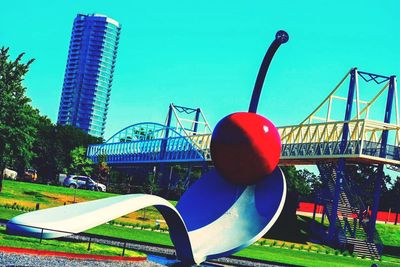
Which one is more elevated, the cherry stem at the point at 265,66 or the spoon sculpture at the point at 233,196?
the cherry stem at the point at 265,66

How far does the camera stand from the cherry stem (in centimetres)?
2462

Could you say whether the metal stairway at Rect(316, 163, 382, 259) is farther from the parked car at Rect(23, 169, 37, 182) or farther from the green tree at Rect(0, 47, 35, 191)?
the parked car at Rect(23, 169, 37, 182)

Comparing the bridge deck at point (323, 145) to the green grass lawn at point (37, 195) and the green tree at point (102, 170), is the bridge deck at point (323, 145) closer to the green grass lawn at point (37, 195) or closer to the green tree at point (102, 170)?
the green tree at point (102, 170)

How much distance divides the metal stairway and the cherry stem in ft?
85.3

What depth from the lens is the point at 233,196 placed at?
2319 centimetres

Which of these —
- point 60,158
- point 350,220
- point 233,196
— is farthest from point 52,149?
point 233,196

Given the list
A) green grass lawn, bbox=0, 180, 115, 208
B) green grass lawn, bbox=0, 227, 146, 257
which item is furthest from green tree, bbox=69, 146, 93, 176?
green grass lawn, bbox=0, 227, 146, 257

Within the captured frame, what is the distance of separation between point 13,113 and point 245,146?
2630 cm

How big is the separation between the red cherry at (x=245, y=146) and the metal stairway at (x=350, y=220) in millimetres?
27290

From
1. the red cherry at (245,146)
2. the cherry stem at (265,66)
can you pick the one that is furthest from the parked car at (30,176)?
the red cherry at (245,146)

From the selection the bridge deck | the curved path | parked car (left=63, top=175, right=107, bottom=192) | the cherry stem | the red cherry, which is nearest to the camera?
the curved path

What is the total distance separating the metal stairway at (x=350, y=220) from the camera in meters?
49.0

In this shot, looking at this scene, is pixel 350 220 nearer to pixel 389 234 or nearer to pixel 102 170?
pixel 389 234

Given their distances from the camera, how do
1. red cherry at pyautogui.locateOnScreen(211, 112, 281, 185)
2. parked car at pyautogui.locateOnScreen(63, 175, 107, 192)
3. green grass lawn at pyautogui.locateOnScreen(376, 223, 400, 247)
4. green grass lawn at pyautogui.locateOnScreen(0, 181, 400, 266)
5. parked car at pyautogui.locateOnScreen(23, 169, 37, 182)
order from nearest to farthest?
red cherry at pyautogui.locateOnScreen(211, 112, 281, 185), green grass lawn at pyautogui.locateOnScreen(0, 181, 400, 266), green grass lawn at pyautogui.locateOnScreen(376, 223, 400, 247), parked car at pyautogui.locateOnScreen(63, 175, 107, 192), parked car at pyautogui.locateOnScreen(23, 169, 37, 182)
